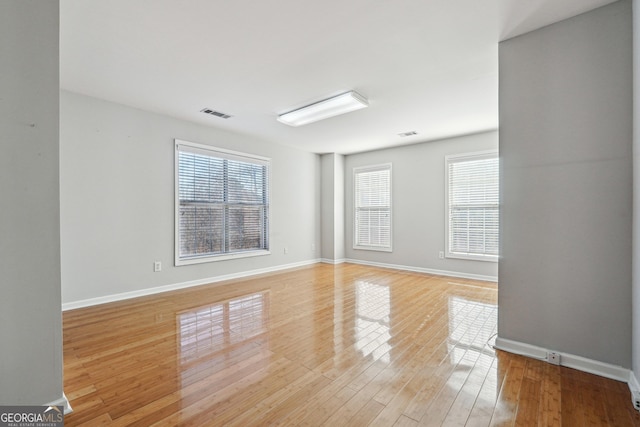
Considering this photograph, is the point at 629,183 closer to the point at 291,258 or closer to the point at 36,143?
the point at 36,143

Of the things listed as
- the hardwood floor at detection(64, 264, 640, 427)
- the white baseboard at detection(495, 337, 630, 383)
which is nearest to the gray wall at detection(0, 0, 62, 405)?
the hardwood floor at detection(64, 264, 640, 427)

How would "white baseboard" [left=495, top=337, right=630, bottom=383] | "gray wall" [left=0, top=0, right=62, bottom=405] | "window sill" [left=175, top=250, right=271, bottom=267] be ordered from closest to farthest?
1. "gray wall" [left=0, top=0, right=62, bottom=405]
2. "white baseboard" [left=495, top=337, right=630, bottom=383]
3. "window sill" [left=175, top=250, right=271, bottom=267]

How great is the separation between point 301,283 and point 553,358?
3389 millimetres

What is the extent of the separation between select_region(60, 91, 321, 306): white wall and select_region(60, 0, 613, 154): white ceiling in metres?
0.30

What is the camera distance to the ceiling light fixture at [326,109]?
11.7 feet

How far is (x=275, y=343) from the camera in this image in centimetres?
259

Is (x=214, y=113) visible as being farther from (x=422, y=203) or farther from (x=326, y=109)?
(x=422, y=203)

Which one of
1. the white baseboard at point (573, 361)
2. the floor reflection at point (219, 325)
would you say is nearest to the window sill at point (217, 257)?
the floor reflection at point (219, 325)

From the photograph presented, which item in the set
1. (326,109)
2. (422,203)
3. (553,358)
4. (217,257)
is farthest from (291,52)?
(422,203)

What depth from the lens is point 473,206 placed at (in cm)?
523

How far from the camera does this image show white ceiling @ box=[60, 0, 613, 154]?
2123 millimetres

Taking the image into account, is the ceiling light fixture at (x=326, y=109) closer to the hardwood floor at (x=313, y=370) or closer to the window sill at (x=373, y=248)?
the hardwood floor at (x=313, y=370)

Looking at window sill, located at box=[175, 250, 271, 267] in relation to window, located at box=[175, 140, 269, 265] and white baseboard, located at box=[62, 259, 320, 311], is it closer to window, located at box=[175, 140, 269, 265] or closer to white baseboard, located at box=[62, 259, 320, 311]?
window, located at box=[175, 140, 269, 265]

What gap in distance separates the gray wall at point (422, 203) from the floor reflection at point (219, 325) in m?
3.37
